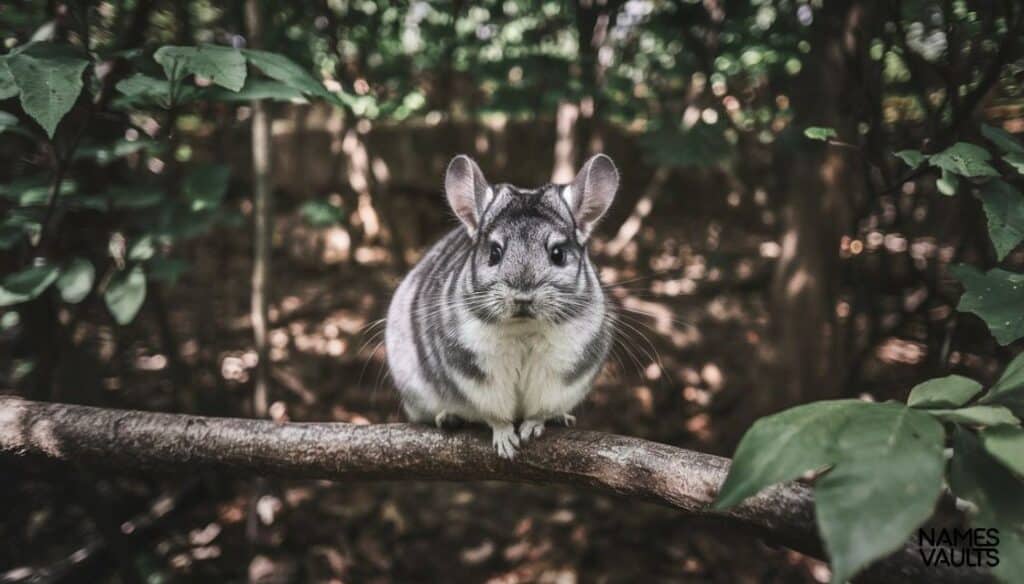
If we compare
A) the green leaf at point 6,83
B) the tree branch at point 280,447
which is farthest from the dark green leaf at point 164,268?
the green leaf at point 6,83

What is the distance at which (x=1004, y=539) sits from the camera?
1127 mm

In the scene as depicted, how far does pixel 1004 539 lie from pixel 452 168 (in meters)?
2.16

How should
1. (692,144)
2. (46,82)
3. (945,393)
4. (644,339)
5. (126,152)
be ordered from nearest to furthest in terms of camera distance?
(945,393), (46,82), (126,152), (692,144), (644,339)

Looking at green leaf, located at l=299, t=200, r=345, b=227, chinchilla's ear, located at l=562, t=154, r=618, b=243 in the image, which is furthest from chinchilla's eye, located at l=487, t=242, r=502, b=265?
green leaf, located at l=299, t=200, r=345, b=227

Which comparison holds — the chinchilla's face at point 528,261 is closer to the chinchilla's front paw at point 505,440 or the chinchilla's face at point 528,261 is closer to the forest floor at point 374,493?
the chinchilla's front paw at point 505,440

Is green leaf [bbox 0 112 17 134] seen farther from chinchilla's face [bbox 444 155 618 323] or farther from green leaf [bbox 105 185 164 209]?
chinchilla's face [bbox 444 155 618 323]

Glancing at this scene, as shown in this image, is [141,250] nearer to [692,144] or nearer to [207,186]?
[207,186]

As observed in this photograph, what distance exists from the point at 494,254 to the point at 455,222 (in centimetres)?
200

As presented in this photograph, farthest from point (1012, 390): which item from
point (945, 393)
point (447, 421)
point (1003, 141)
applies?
point (447, 421)

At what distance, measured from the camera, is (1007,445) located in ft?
3.61

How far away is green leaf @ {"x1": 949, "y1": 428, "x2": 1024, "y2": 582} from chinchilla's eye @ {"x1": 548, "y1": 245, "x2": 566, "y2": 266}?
1.52 m

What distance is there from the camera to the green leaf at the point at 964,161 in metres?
1.81

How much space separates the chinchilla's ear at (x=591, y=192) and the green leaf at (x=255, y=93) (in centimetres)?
115

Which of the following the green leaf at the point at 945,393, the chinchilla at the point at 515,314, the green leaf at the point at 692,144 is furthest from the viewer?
the green leaf at the point at 692,144
